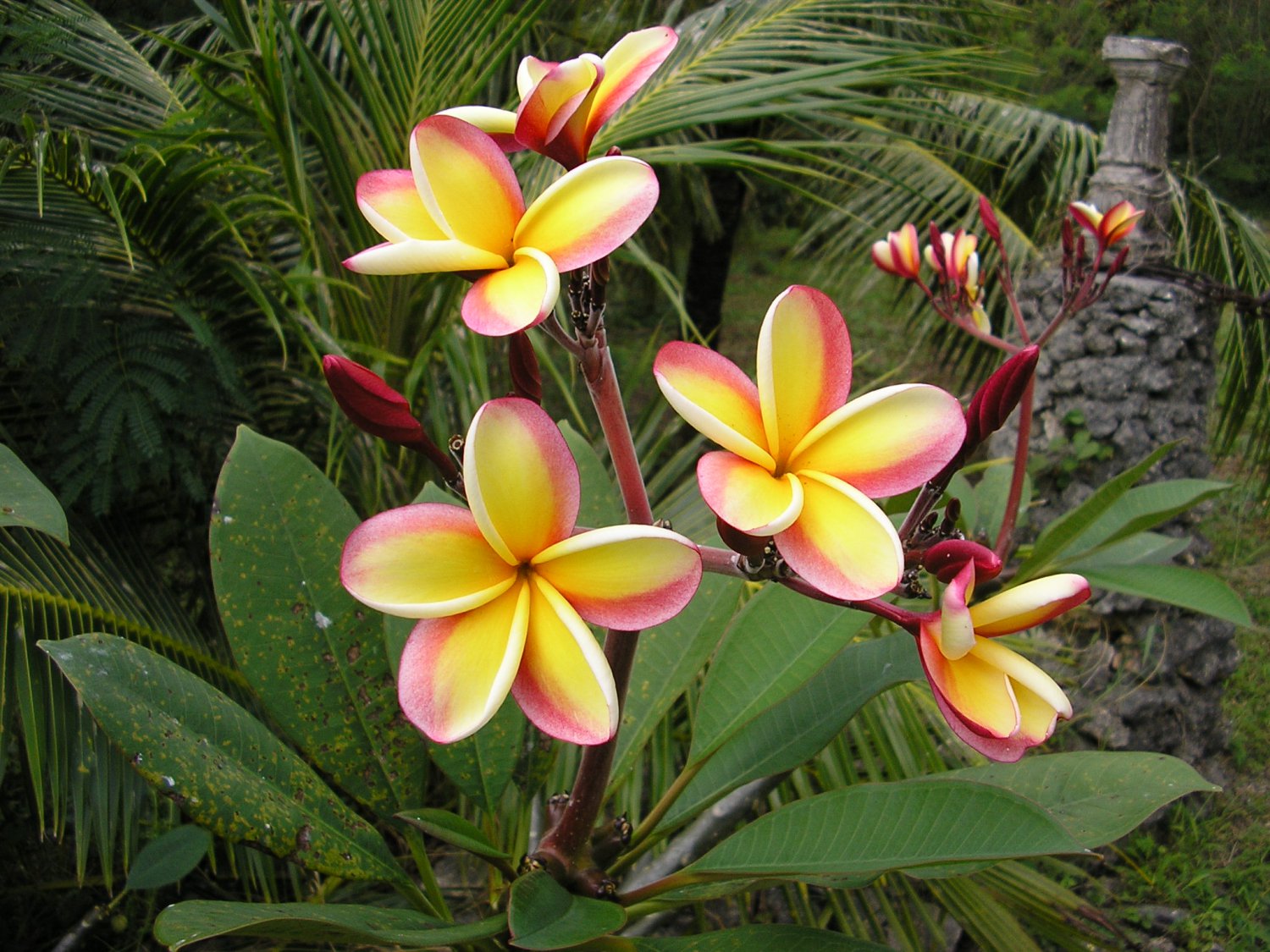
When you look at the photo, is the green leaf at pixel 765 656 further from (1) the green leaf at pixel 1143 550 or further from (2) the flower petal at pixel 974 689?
(1) the green leaf at pixel 1143 550

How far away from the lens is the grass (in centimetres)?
140

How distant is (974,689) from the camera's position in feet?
1.33

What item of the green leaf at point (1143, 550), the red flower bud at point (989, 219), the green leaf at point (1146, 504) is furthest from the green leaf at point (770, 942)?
the red flower bud at point (989, 219)

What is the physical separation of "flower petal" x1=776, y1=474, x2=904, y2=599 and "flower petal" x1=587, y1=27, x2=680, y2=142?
23 cm

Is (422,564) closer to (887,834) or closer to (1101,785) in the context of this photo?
(887,834)

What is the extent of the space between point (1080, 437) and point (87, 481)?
1.74 m

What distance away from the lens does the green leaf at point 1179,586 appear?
1.05 meters

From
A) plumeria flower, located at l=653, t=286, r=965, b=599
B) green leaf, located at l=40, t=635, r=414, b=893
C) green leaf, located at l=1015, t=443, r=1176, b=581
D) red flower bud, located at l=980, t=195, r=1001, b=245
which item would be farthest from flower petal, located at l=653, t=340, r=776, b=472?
red flower bud, located at l=980, t=195, r=1001, b=245

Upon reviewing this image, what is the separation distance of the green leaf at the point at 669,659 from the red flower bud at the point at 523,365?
1.03ft

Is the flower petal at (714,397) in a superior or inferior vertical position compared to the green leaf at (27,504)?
superior

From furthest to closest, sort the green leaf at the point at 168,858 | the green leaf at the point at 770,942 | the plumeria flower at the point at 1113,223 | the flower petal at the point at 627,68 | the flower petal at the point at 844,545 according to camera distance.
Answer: the plumeria flower at the point at 1113,223
the green leaf at the point at 168,858
the green leaf at the point at 770,942
the flower petal at the point at 627,68
the flower petal at the point at 844,545

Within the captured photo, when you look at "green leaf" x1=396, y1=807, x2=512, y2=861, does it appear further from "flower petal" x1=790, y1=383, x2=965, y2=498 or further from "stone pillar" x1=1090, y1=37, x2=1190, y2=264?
"stone pillar" x1=1090, y1=37, x2=1190, y2=264

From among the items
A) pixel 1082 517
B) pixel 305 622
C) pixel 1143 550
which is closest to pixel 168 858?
pixel 305 622

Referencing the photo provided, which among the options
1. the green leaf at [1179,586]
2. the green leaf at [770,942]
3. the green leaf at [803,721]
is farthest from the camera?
the green leaf at [1179,586]
